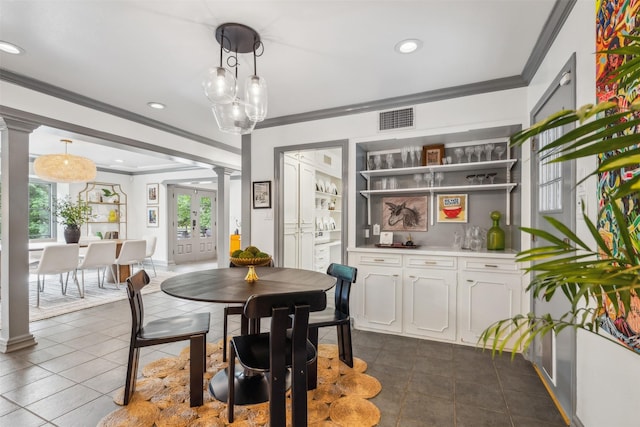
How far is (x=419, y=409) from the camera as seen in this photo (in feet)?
6.91

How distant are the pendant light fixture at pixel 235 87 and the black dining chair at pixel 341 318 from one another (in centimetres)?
147

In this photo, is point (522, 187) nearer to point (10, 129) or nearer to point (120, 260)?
point (10, 129)

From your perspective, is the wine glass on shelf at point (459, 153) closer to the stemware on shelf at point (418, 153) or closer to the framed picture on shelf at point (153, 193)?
the stemware on shelf at point (418, 153)

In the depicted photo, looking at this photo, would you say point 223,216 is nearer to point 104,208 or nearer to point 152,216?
point 152,216

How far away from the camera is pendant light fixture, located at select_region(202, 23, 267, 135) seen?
2.28 m

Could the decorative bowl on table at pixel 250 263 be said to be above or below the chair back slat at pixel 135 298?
above

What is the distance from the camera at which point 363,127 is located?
12.2 ft

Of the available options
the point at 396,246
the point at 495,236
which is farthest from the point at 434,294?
the point at 495,236

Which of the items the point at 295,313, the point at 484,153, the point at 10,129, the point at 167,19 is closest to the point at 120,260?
the point at 10,129

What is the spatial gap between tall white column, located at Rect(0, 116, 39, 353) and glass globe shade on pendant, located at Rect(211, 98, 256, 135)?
2.05 m

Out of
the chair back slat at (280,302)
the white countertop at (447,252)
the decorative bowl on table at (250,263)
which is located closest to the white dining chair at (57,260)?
the decorative bowl on table at (250,263)

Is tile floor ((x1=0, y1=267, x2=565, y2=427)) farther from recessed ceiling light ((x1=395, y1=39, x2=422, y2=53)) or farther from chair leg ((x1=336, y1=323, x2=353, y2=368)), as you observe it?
recessed ceiling light ((x1=395, y1=39, x2=422, y2=53))

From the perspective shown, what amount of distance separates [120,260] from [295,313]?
209 inches

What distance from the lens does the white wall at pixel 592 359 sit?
1.35m
